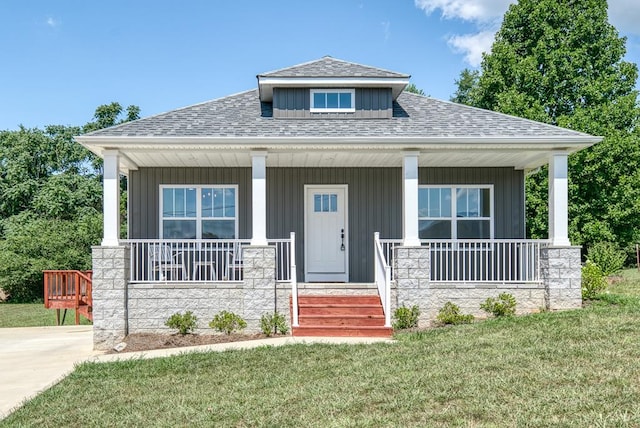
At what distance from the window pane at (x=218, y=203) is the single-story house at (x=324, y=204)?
0.21 ft

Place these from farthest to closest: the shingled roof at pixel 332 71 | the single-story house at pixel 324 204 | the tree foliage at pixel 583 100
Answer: the tree foliage at pixel 583 100 < the shingled roof at pixel 332 71 < the single-story house at pixel 324 204

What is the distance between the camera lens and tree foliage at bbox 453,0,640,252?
22984 millimetres

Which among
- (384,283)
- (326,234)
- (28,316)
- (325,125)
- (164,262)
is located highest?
(325,125)

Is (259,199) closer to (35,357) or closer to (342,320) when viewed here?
(342,320)

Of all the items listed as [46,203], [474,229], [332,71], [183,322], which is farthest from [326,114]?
[46,203]

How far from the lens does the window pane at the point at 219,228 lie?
13273mm

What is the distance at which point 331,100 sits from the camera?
1251cm

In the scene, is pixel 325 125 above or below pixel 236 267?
above

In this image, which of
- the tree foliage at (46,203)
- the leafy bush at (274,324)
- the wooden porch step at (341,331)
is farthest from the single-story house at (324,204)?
the tree foliage at (46,203)

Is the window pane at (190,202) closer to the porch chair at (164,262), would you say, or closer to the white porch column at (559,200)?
the porch chair at (164,262)

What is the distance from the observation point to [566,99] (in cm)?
2444

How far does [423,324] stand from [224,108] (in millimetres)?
6305

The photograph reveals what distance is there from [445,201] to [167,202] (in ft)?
21.1

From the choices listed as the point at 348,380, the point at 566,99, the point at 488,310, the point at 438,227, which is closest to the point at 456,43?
the point at 566,99
